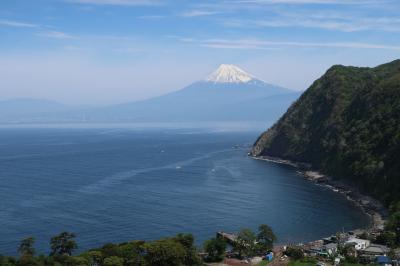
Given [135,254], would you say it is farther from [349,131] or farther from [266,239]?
[349,131]

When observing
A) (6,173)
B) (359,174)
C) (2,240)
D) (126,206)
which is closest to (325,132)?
(359,174)

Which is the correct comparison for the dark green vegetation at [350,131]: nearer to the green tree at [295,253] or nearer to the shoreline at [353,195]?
the shoreline at [353,195]

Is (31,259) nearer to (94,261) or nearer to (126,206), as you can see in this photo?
(94,261)

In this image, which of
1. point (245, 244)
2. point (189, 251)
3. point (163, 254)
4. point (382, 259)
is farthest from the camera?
point (245, 244)

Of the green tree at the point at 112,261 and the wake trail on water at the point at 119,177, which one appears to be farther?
the wake trail on water at the point at 119,177

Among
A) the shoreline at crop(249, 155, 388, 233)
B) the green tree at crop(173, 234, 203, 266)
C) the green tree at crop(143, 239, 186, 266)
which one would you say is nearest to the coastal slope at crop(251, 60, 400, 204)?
the shoreline at crop(249, 155, 388, 233)

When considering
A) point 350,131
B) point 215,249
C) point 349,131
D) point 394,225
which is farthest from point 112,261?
point 349,131

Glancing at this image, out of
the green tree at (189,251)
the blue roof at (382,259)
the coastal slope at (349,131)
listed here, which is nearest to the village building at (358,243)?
the blue roof at (382,259)
